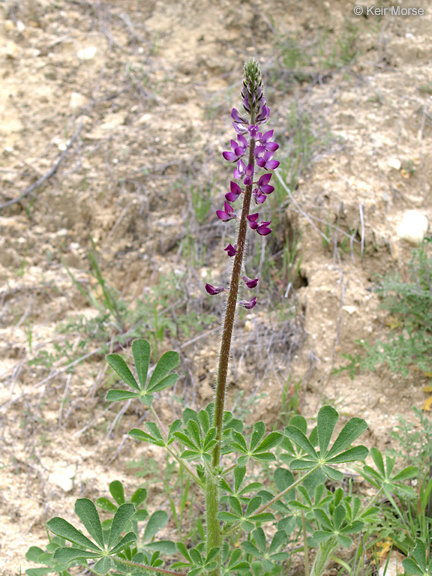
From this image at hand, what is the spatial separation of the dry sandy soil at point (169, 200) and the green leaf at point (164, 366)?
0.96m

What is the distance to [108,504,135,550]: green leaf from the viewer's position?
1.70m

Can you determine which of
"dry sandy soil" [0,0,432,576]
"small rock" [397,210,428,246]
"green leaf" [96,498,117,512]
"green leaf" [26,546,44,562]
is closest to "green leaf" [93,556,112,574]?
"green leaf" [96,498,117,512]

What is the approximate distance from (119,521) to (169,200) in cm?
289

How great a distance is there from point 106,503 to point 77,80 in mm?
4228

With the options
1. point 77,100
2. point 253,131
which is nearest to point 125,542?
point 253,131

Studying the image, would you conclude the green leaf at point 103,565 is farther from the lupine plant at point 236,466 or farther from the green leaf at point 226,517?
Result: the green leaf at point 226,517

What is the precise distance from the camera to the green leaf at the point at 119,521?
66.9 inches

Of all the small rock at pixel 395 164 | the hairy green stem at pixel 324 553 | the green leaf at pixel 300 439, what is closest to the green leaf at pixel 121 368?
the green leaf at pixel 300 439

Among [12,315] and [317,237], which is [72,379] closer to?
[12,315]

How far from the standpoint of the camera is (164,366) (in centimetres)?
194

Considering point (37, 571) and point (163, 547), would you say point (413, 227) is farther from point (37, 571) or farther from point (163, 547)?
point (37, 571)

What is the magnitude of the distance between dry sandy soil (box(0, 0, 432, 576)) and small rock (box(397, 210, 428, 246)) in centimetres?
11

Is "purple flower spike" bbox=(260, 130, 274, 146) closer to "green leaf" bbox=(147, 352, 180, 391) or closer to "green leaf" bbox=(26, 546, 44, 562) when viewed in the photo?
"green leaf" bbox=(147, 352, 180, 391)
